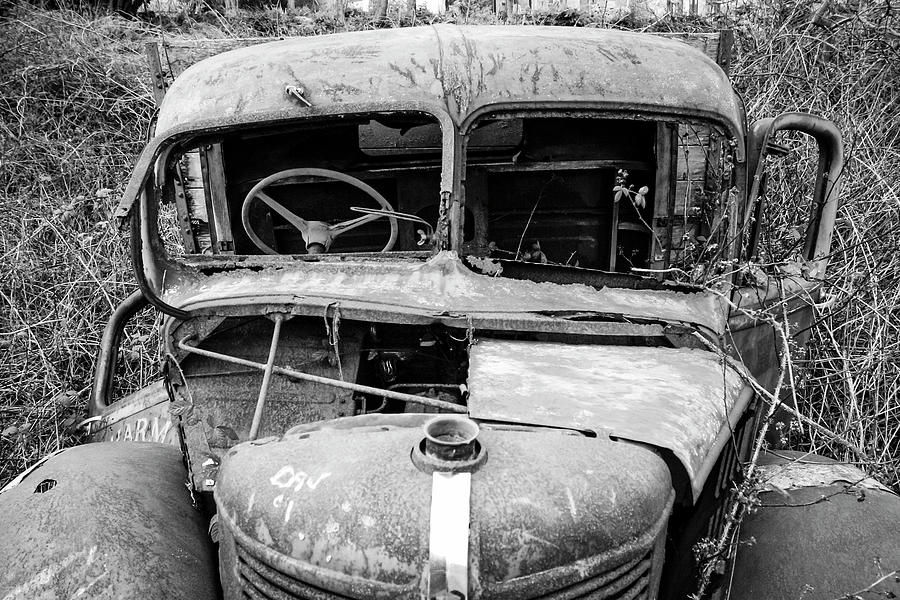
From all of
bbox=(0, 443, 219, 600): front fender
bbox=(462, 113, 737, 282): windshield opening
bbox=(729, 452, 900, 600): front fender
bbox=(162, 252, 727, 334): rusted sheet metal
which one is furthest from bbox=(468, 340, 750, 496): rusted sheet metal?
bbox=(462, 113, 737, 282): windshield opening

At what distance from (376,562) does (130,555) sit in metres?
0.80

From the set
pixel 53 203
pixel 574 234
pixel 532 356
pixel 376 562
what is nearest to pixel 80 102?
pixel 53 203

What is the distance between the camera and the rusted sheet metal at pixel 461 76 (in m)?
2.42

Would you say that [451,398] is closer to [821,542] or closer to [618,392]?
[618,392]

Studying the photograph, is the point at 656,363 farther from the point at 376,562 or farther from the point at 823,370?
the point at 823,370

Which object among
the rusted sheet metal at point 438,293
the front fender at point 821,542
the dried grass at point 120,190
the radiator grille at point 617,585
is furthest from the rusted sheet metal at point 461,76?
the radiator grille at point 617,585

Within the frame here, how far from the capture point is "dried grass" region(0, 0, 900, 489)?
3.62 metres

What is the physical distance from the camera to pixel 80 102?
5.68 metres

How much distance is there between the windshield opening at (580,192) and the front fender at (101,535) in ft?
6.16

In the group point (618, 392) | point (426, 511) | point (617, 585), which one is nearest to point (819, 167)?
point (618, 392)

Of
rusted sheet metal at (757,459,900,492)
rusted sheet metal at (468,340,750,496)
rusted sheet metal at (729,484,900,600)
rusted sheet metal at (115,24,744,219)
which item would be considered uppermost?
rusted sheet metal at (115,24,744,219)

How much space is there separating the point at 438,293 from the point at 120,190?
4.08m

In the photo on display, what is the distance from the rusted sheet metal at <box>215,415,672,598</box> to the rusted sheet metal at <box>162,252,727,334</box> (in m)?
0.68

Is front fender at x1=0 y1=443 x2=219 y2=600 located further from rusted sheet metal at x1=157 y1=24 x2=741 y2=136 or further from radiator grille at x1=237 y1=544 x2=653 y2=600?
rusted sheet metal at x1=157 y1=24 x2=741 y2=136
